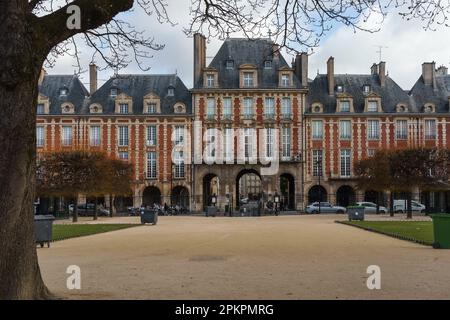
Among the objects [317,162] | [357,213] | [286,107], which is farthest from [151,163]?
[357,213]

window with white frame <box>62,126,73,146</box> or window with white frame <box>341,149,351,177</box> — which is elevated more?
window with white frame <box>62,126,73,146</box>

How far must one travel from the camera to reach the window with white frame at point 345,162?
176 feet

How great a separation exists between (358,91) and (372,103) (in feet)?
6.58

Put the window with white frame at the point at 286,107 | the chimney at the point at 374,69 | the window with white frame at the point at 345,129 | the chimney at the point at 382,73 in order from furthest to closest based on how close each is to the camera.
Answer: the chimney at the point at 374,69 < the chimney at the point at 382,73 < the window with white frame at the point at 345,129 < the window with white frame at the point at 286,107

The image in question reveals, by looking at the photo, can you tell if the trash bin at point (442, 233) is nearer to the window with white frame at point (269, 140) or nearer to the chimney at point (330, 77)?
the window with white frame at point (269, 140)

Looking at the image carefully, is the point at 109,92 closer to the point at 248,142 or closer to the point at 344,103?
the point at 248,142

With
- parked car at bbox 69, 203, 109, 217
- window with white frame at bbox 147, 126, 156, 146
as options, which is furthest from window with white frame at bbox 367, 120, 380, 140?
parked car at bbox 69, 203, 109, 217

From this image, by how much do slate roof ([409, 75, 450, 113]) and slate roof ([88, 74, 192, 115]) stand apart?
2057 cm

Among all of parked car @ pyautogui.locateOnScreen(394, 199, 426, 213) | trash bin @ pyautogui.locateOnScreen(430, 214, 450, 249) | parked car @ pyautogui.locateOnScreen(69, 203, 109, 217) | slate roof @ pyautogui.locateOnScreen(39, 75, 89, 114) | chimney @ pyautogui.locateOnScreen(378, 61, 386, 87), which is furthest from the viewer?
chimney @ pyautogui.locateOnScreen(378, 61, 386, 87)

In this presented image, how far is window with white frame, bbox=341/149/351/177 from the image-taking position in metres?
53.8

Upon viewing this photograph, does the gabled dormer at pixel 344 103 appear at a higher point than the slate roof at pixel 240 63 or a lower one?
lower

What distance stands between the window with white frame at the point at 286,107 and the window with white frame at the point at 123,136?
13.9 meters

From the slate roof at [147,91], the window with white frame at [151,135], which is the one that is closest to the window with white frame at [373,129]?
the slate roof at [147,91]

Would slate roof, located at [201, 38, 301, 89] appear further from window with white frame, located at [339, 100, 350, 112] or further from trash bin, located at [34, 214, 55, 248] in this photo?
trash bin, located at [34, 214, 55, 248]
